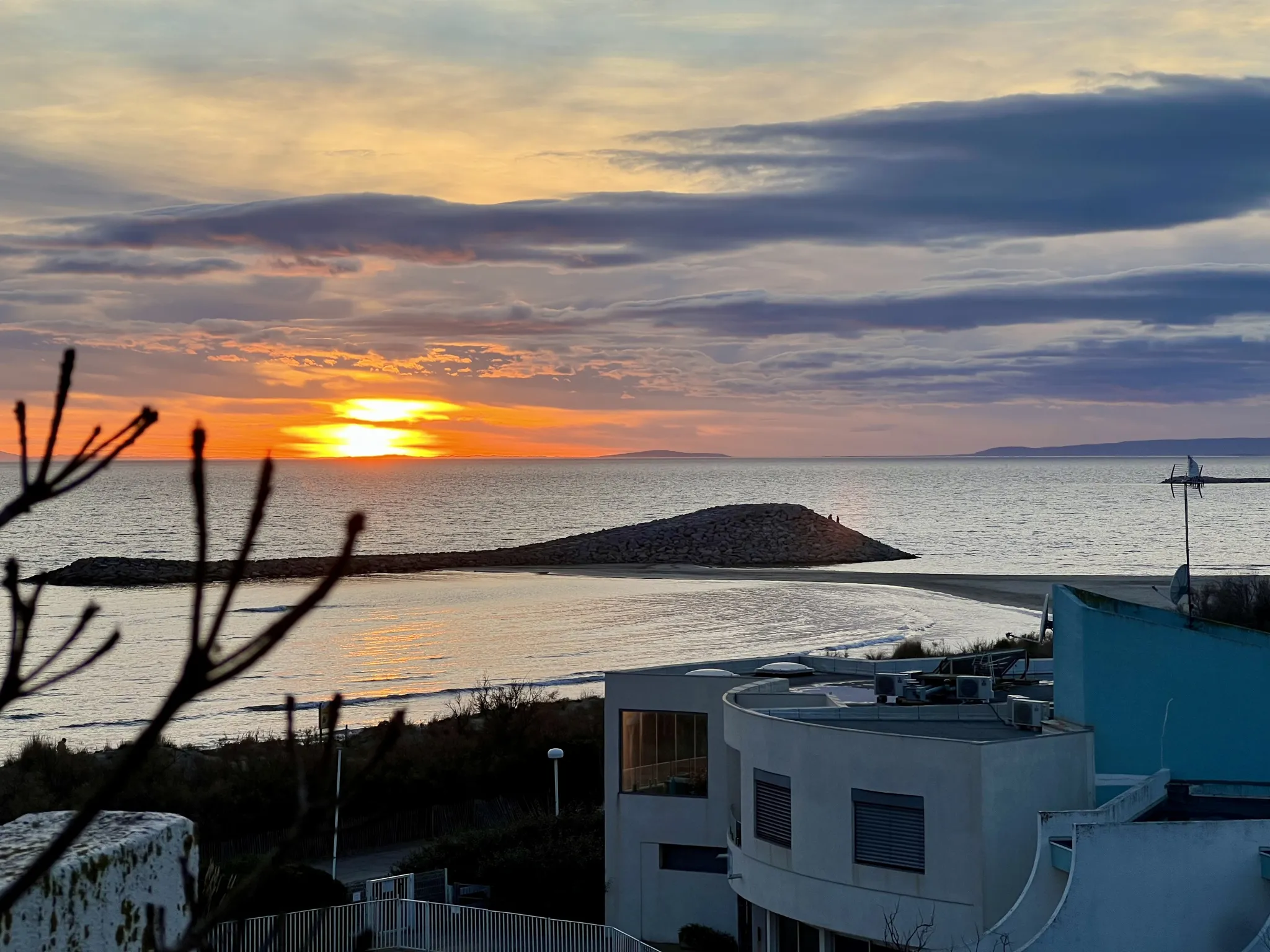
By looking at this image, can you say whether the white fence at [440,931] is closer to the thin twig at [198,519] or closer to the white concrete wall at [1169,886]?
the white concrete wall at [1169,886]

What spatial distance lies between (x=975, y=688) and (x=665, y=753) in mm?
7095

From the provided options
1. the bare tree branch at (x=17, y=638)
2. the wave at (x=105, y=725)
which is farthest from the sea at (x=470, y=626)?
the bare tree branch at (x=17, y=638)

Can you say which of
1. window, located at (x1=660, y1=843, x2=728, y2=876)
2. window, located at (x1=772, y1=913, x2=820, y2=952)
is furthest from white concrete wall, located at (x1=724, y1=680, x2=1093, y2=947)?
window, located at (x1=660, y1=843, x2=728, y2=876)

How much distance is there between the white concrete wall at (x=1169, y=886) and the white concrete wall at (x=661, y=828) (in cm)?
1043

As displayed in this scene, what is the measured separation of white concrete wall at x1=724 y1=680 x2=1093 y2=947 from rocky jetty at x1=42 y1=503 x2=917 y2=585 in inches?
4651

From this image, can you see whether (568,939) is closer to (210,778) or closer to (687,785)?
(687,785)

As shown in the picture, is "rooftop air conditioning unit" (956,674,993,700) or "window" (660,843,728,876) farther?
"window" (660,843,728,876)

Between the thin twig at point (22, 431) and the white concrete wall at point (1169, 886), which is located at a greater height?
the thin twig at point (22, 431)

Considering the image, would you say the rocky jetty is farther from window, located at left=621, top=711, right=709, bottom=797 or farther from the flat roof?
the flat roof

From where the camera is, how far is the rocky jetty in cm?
13538

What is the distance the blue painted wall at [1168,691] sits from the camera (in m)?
20.8

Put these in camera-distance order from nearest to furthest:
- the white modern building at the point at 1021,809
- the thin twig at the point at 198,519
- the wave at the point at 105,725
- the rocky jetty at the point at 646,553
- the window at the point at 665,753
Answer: the thin twig at the point at 198,519 < the white modern building at the point at 1021,809 < the window at the point at 665,753 < the wave at the point at 105,725 < the rocky jetty at the point at 646,553

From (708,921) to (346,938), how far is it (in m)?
7.10

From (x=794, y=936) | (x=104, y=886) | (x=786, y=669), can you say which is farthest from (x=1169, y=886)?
(x=104, y=886)
